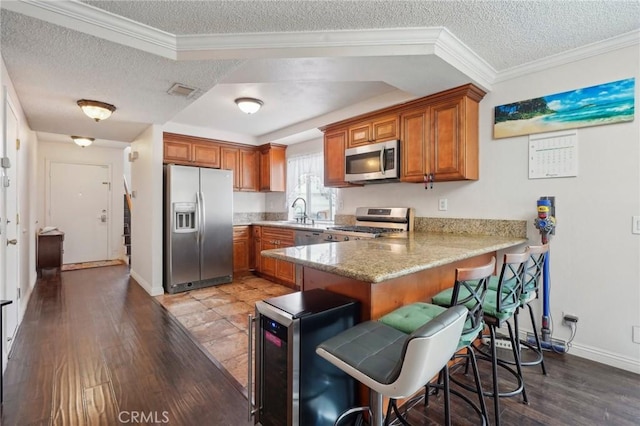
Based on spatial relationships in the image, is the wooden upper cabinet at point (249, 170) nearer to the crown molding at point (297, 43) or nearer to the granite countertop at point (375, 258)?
Result: the crown molding at point (297, 43)

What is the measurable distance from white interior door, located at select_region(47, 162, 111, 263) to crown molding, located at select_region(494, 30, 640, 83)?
7.32 m

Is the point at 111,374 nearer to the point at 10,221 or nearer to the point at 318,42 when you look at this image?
the point at 10,221

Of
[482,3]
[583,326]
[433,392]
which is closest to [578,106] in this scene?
[482,3]

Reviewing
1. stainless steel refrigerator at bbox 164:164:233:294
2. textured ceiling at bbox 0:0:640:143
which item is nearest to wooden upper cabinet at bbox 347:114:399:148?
textured ceiling at bbox 0:0:640:143

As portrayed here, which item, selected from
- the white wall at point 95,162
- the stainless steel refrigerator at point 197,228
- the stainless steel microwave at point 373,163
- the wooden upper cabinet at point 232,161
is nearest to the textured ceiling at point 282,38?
the stainless steel microwave at point 373,163

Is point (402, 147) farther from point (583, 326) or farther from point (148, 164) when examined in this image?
point (148, 164)

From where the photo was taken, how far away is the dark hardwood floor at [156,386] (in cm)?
173

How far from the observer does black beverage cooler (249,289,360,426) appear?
1.39 meters

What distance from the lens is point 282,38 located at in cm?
213

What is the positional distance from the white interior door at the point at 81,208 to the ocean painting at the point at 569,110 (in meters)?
7.28

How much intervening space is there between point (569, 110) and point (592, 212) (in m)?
0.83

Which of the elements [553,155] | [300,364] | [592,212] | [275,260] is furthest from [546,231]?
[275,260]

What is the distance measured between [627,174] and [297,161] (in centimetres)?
421

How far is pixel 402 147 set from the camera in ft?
10.6
